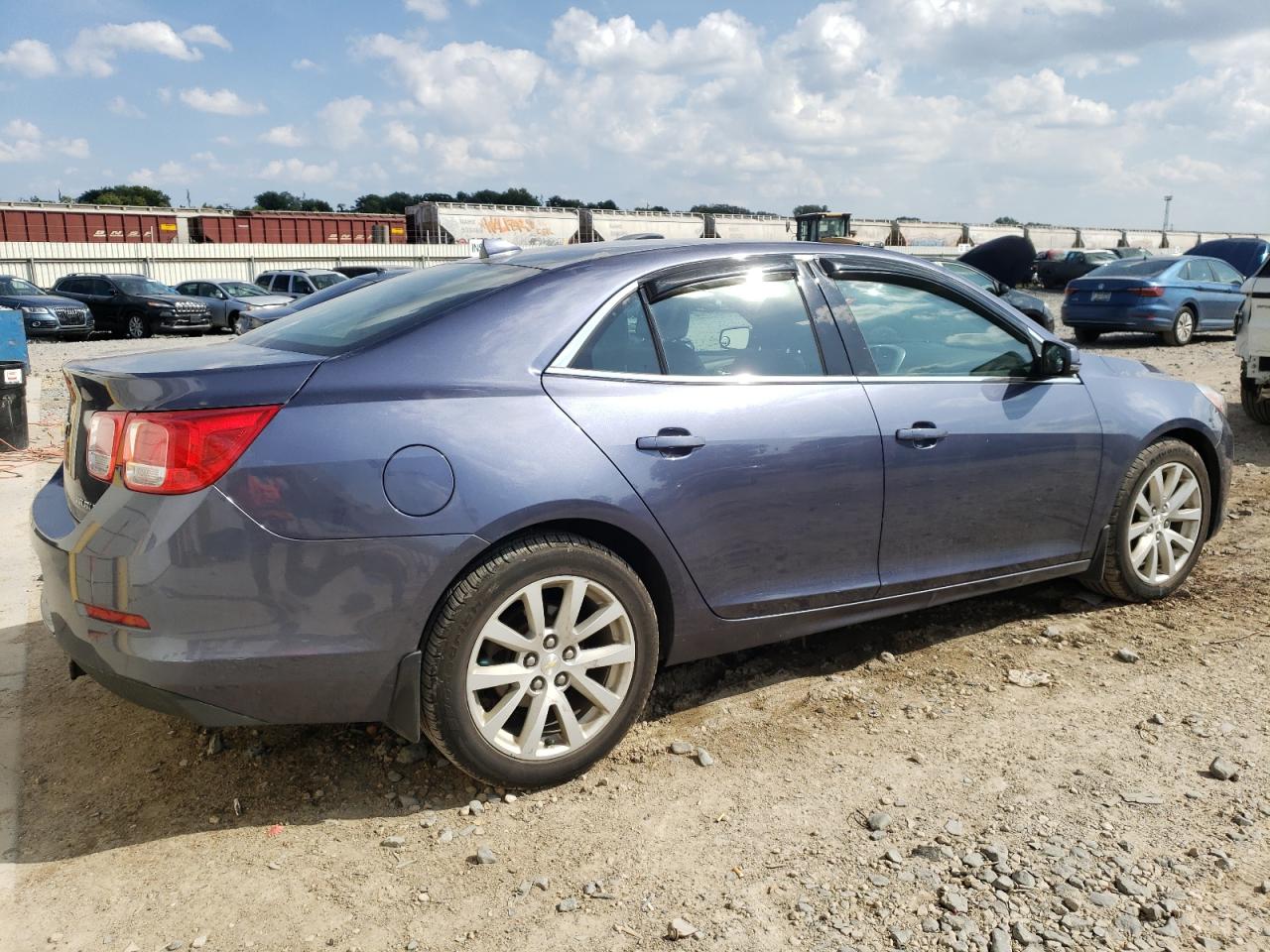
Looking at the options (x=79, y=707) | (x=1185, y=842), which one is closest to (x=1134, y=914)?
(x=1185, y=842)

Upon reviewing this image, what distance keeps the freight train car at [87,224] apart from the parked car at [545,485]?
43465 millimetres

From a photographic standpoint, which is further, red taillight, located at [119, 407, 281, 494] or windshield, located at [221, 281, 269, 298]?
windshield, located at [221, 281, 269, 298]

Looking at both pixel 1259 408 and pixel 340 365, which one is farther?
pixel 1259 408

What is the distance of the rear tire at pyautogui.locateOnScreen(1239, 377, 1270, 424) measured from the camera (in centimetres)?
885

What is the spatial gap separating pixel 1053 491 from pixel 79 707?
371 cm

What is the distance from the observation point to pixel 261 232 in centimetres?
4678

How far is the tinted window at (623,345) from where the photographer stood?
315cm

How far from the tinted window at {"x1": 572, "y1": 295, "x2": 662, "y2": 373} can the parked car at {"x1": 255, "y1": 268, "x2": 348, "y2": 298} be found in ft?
83.4

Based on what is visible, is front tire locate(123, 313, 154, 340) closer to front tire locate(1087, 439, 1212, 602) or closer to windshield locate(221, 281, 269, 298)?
windshield locate(221, 281, 269, 298)

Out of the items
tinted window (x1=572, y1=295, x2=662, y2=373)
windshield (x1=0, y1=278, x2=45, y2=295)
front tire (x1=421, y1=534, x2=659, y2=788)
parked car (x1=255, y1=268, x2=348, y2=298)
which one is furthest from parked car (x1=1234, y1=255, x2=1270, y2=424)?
windshield (x1=0, y1=278, x2=45, y2=295)

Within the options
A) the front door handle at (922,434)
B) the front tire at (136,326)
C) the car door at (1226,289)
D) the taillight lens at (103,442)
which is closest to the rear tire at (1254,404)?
the front door handle at (922,434)

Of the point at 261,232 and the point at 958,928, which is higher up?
the point at 261,232

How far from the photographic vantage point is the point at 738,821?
9.61 feet

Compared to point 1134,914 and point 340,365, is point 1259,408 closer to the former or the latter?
point 1134,914
